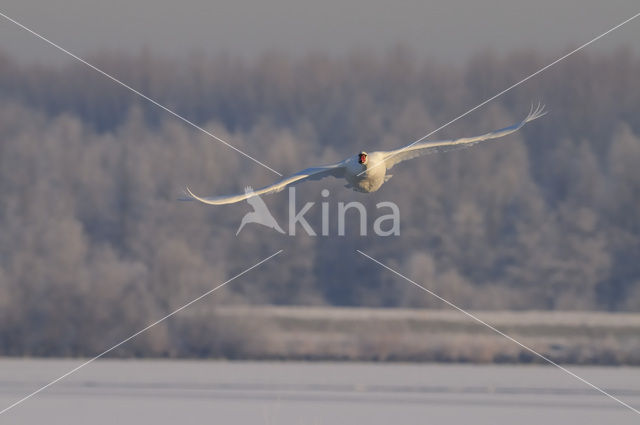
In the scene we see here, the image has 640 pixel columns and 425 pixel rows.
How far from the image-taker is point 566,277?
2495 centimetres

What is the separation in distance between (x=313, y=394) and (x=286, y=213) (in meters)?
12.4

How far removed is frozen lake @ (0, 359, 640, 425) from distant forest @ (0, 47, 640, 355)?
3169mm

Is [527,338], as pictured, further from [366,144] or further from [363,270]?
[366,144]

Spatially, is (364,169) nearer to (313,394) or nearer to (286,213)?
(313,394)

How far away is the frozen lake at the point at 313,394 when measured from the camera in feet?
44.7

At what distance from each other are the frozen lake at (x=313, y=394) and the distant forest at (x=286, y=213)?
3169mm

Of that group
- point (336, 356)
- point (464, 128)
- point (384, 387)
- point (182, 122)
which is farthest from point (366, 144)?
point (384, 387)

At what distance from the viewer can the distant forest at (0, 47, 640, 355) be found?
22.1 m

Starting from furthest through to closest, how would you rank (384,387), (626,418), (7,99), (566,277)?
(7,99) → (566,277) → (384,387) → (626,418)

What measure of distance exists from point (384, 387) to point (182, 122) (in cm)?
1559
